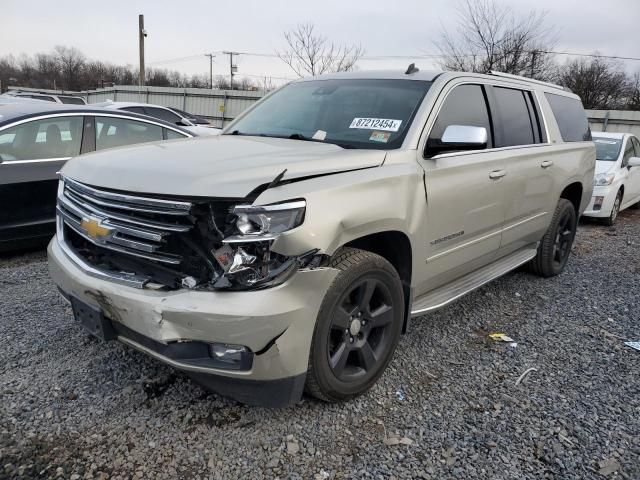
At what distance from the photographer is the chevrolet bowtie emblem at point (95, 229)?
8.19 ft

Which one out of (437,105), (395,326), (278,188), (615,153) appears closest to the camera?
(278,188)

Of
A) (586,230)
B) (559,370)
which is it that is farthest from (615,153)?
(559,370)

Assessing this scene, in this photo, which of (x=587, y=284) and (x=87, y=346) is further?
(x=587, y=284)

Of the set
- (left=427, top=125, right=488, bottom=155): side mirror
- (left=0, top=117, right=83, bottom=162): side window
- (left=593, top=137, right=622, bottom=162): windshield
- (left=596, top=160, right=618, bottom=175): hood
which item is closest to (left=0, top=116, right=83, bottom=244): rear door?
(left=0, top=117, right=83, bottom=162): side window

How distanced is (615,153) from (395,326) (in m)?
7.76

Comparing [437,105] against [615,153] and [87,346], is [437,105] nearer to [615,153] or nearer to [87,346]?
[87,346]

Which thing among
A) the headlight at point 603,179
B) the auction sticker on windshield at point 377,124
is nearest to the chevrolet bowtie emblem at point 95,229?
the auction sticker on windshield at point 377,124

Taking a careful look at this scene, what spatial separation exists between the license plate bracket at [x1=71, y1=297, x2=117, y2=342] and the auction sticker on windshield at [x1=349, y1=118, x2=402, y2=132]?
1.84m

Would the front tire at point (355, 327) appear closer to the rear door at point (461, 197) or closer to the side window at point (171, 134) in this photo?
the rear door at point (461, 197)

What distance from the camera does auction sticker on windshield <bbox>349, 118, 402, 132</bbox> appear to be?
10.2 ft

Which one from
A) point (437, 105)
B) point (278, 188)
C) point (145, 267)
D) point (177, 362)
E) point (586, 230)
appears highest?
point (437, 105)

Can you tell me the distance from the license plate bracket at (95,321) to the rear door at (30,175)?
2.75 meters

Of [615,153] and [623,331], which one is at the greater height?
[615,153]

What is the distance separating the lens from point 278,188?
225cm
